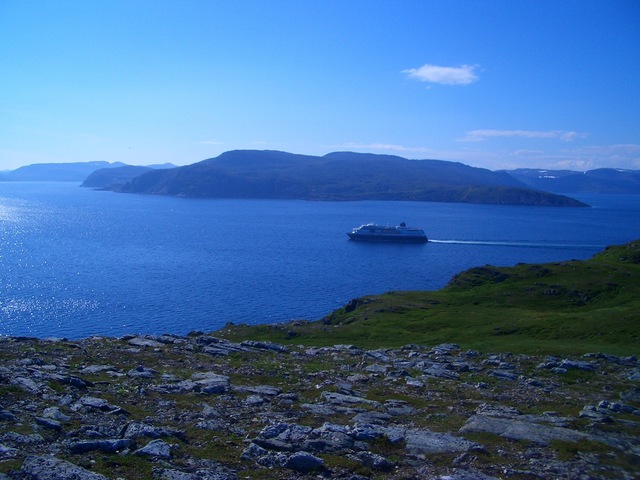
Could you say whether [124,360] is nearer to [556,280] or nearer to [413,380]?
[413,380]

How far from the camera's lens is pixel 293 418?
15109mm

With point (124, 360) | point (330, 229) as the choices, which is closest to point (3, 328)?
point (124, 360)

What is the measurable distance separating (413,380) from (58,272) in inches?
2815

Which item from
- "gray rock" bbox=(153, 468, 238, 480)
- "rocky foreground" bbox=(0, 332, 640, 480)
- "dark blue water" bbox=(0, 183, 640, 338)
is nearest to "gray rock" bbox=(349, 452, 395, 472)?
"rocky foreground" bbox=(0, 332, 640, 480)

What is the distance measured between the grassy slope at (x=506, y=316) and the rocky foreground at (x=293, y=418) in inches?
448

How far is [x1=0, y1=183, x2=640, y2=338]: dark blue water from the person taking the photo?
58.2m

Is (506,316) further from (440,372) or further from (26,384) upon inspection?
(26,384)

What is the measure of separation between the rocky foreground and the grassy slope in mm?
11382

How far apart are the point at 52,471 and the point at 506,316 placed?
132 ft

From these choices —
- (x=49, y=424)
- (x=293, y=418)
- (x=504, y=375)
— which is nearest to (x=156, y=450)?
(x=49, y=424)

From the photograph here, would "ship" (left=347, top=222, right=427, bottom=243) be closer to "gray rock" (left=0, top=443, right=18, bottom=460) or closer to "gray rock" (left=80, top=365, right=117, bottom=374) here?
"gray rock" (left=80, top=365, right=117, bottom=374)

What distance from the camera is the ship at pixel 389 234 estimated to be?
132 m

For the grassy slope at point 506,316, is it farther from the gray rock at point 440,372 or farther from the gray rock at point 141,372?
the gray rock at point 141,372

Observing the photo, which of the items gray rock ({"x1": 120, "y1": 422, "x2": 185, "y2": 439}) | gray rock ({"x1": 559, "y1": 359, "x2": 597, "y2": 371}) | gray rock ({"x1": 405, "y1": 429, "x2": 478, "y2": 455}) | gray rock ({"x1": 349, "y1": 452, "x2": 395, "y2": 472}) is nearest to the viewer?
gray rock ({"x1": 349, "y1": 452, "x2": 395, "y2": 472})
